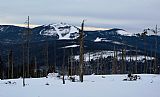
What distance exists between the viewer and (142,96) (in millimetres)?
20031

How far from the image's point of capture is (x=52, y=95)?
21234 millimetres

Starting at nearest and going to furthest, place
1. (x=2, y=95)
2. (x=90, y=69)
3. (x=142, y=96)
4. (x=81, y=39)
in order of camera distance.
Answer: (x=142, y=96) → (x=2, y=95) → (x=81, y=39) → (x=90, y=69)

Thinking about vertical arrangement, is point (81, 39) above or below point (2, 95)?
above

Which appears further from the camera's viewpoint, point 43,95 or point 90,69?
point 90,69

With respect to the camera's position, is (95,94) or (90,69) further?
(90,69)

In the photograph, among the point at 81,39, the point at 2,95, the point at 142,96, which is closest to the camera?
the point at 142,96

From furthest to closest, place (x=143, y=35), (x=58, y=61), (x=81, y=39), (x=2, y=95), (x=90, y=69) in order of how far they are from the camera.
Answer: (x=58, y=61)
(x=90, y=69)
(x=143, y=35)
(x=81, y=39)
(x=2, y=95)

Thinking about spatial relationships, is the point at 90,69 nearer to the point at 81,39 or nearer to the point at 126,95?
the point at 81,39

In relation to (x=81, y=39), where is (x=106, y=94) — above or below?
below

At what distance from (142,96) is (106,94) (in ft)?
7.94

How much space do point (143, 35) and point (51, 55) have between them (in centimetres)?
12611

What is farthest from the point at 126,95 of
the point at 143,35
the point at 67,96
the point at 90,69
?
the point at 90,69

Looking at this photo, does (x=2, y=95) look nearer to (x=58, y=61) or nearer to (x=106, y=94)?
(x=106, y=94)

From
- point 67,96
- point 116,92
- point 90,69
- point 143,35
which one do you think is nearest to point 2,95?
point 67,96
